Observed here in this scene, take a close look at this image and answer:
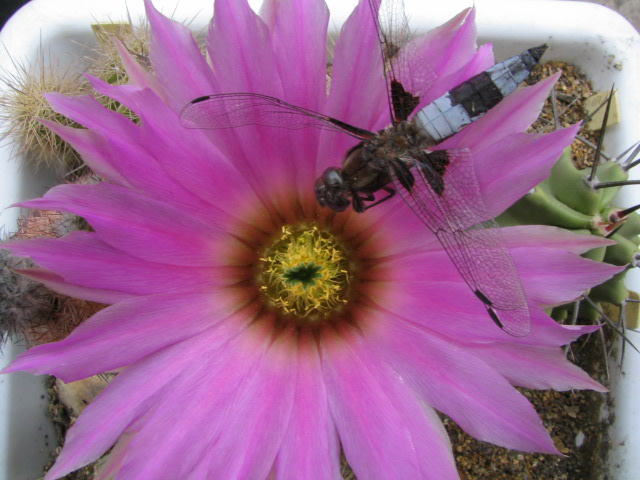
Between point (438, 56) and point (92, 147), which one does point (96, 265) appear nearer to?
point (92, 147)

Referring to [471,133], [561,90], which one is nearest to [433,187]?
[471,133]

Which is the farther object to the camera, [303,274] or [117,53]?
[117,53]

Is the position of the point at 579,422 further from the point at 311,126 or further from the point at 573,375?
the point at 311,126

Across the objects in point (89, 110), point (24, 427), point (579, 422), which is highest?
point (89, 110)

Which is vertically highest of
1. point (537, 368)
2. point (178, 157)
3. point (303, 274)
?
point (178, 157)

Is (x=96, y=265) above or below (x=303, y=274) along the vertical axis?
above

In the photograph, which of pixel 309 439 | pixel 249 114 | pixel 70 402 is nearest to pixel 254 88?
pixel 249 114

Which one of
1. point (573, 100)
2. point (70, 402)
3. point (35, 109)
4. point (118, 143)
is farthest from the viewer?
point (573, 100)

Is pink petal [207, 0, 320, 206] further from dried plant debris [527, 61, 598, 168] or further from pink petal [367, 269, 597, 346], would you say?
dried plant debris [527, 61, 598, 168]
